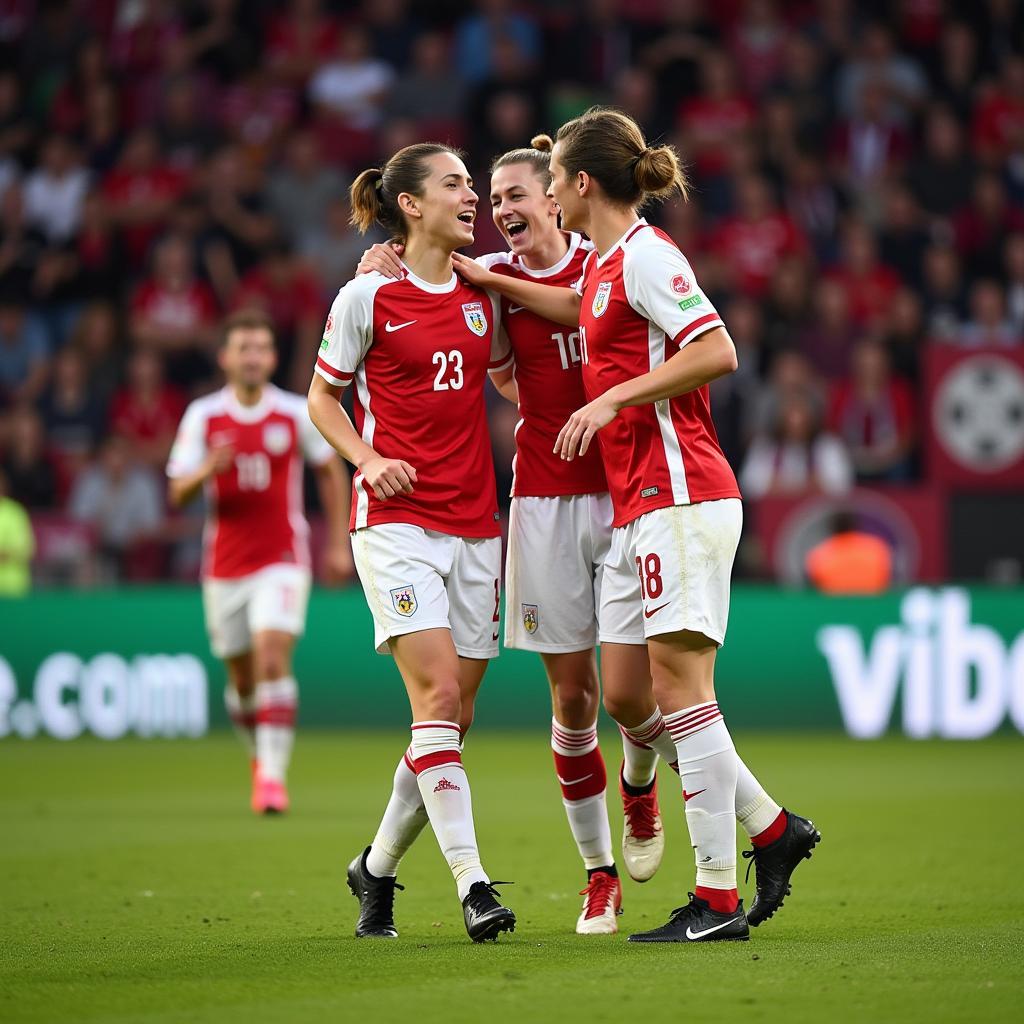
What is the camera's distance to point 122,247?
17.8 metres

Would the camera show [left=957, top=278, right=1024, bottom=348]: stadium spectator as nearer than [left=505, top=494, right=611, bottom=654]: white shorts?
No

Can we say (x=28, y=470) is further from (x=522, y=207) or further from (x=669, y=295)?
(x=669, y=295)

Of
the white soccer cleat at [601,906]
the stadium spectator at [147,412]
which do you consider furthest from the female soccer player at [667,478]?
the stadium spectator at [147,412]

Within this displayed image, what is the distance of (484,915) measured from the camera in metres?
5.38

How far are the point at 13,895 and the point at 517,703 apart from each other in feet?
24.0

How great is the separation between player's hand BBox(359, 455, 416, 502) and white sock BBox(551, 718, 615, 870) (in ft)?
3.42

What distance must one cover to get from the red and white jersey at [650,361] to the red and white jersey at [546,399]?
369 millimetres

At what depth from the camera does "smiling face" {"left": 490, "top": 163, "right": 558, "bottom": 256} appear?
6168mm

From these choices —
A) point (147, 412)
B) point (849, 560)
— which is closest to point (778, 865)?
point (849, 560)

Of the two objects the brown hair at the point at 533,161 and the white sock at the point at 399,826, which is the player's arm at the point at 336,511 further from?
the white sock at the point at 399,826

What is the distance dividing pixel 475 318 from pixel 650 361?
741 millimetres

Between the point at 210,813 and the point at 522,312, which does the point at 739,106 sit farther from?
the point at 522,312

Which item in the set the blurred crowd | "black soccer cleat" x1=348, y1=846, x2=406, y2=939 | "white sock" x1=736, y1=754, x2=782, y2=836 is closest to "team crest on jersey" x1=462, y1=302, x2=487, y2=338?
"white sock" x1=736, y1=754, x2=782, y2=836

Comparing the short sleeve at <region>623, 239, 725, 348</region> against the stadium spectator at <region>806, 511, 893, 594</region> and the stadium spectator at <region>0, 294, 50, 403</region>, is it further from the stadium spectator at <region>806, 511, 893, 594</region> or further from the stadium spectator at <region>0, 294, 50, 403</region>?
the stadium spectator at <region>0, 294, 50, 403</region>
